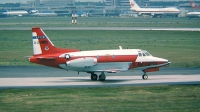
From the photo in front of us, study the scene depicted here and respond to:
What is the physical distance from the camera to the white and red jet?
52.5m

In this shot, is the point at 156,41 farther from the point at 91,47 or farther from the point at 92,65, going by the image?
the point at 92,65

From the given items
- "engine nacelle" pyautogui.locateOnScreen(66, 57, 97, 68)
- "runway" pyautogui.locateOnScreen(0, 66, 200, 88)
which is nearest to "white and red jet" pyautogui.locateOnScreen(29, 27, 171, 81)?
"engine nacelle" pyautogui.locateOnScreen(66, 57, 97, 68)

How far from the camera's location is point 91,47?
307 feet

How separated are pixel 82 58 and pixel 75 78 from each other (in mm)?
3939

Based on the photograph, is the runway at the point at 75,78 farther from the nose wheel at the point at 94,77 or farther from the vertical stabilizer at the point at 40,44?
the vertical stabilizer at the point at 40,44

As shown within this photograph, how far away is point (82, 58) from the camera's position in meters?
52.5

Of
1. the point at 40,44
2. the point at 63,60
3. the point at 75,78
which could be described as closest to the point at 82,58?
the point at 63,60

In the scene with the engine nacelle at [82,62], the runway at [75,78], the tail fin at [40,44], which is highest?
the tail fin at [40,44]

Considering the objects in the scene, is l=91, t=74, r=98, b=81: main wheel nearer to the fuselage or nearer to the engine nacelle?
the fuselage

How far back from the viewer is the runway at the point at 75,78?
50.6m

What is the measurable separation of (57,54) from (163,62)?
10483 mm

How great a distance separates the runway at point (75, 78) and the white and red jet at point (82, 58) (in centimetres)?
130

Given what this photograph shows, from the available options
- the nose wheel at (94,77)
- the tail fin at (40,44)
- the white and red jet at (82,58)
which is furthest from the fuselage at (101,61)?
the nose wheel at (94,77)

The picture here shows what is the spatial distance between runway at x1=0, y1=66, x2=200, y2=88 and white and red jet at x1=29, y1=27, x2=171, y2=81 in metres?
1.30
